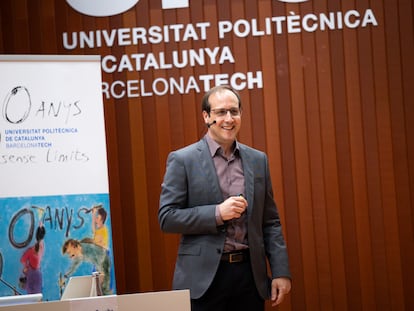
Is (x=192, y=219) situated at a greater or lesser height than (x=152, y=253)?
greater

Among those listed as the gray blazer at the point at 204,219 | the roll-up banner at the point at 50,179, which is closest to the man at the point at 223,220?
the gray blazer at the point at 204,219

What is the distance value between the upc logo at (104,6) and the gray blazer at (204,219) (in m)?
1.69

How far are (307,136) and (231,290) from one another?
177cm

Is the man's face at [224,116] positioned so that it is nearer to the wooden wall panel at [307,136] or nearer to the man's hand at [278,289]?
the man's hand at [278,289]

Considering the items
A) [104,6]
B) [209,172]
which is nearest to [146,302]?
[209,172]

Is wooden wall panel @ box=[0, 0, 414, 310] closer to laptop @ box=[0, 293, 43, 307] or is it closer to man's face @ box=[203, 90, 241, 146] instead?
man's face @ box=[203, 90, 241, 146]

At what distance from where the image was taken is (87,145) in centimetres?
369

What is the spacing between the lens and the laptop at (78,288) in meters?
2.18

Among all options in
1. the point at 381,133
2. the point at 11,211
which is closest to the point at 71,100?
the point at 11,211

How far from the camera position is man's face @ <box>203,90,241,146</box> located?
3.05 metres

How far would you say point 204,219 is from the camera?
2.91 m

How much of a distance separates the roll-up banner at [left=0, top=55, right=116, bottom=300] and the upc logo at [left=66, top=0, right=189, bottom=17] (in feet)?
2.89

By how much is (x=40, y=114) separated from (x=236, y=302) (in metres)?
1.55

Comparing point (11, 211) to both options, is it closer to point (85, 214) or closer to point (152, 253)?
point (85, 214)
